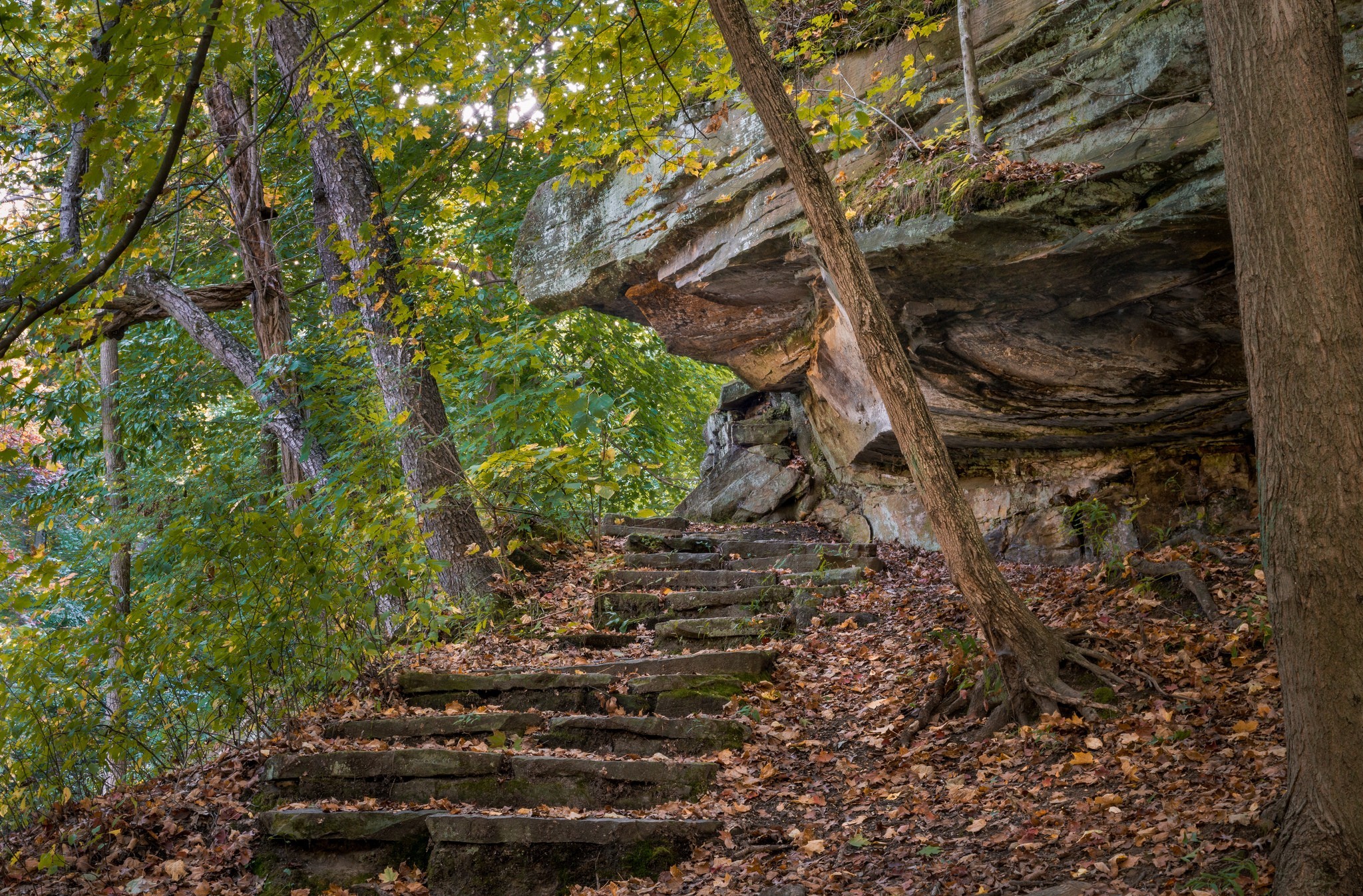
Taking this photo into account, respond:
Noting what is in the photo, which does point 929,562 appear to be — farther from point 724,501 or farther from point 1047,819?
point 1047,819

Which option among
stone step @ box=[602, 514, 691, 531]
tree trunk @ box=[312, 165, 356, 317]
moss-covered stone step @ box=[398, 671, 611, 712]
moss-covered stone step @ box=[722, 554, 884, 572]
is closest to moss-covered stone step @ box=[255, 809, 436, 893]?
moss-covered stone step @ box=[398, 671, 611, 712]

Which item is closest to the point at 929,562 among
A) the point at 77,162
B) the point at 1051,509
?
the point at 1051,509

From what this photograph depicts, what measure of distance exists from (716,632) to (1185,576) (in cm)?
339

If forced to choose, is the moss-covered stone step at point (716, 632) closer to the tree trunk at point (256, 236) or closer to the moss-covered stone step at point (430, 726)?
the moss-covered stone step at point (430, 726)

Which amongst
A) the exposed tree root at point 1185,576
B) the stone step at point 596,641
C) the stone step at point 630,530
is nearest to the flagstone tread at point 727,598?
the stone step at point 596,641

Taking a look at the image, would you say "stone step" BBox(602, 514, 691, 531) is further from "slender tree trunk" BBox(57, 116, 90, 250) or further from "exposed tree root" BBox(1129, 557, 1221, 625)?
"slender tree trunk" BBox(57, 116, 90, 250)

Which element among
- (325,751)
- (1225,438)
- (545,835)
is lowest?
(545,835)

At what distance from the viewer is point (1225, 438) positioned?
7441 mm

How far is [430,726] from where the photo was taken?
5.14 meters

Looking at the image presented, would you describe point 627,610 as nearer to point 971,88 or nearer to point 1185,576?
point 1185,576

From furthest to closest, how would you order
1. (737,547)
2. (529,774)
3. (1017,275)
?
(737,547)
(1017,275)
(529,774)

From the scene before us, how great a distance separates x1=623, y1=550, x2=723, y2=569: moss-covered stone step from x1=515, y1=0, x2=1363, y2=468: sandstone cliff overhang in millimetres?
2223

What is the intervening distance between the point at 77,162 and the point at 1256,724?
8.20 meters

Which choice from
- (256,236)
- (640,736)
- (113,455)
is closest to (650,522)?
(256,236)
